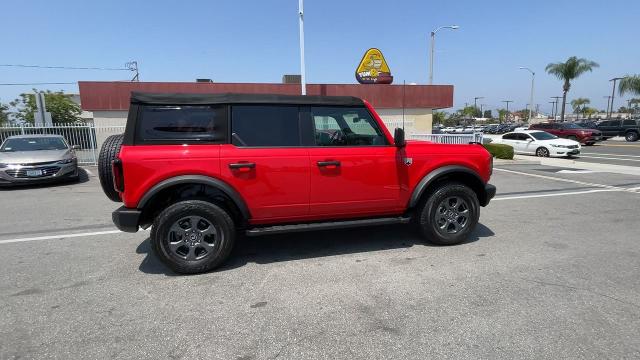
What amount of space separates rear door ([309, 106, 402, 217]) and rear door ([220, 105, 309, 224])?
6.5 inches

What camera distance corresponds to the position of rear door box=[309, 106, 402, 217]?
4.06 meters

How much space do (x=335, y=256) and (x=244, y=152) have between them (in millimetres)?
1606

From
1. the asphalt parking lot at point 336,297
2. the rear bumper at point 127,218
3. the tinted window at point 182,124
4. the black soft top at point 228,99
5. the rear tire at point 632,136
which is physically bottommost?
the asphalt parking lot at point 336,297

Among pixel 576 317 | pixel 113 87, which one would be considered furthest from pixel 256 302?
pixel 113 87

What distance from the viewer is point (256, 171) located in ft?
12.6

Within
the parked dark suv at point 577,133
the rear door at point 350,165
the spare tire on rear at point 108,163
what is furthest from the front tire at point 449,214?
the parked dark suv at point 577,133

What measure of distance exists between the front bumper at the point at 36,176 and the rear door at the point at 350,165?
873 centimetres

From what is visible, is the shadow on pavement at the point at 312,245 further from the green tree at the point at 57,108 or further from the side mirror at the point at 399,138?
the green tree at the point at 57,108

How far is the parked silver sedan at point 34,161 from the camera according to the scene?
918cm

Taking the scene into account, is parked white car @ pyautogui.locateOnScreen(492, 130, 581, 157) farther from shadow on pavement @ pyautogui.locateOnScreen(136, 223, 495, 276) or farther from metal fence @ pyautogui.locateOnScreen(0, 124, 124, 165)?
metal fence @ pyautogui.locateOnScreen(0, 124, 124, 165)

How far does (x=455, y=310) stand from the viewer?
10.1 ft

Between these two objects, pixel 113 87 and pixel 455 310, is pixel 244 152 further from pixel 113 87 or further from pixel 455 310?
pixel 113 87

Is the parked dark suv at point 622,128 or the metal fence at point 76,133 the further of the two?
the parked dark suv at point 622,128

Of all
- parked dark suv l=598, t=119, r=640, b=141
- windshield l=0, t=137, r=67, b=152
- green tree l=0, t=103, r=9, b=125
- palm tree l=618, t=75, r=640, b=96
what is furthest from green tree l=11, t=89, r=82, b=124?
palm tree l=618, t=75, r=640, b=96
